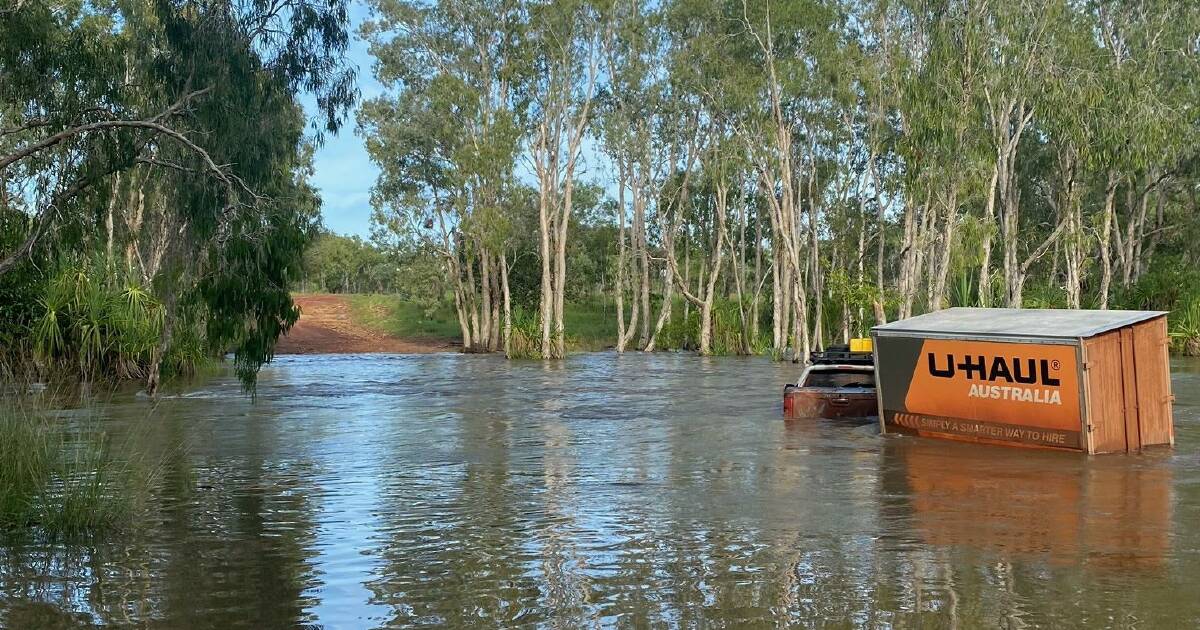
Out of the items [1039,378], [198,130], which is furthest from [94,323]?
[1039,378]

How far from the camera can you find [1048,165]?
5281 centimetres

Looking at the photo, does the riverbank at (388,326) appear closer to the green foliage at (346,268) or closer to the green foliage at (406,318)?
the green foliage at (406,318)

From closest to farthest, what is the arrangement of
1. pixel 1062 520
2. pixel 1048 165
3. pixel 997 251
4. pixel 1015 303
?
pixel 1062 520 → pixel 1015 303 → pixel 1048 165 → pixel 997 251

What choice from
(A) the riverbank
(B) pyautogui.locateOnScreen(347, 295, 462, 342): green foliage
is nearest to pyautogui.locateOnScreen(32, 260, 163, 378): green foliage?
(A) the riverbank

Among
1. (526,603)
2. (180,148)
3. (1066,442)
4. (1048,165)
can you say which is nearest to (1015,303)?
(1048,165)

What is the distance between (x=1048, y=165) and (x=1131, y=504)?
147ft

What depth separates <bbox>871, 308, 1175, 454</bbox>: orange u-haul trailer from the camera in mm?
14742

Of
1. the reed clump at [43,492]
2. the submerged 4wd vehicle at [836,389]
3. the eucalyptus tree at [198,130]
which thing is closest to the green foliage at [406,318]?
the eucalyptus tree at [198,130]

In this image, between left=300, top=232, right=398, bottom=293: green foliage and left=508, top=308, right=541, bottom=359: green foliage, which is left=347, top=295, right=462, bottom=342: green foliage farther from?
left=300, top=232, right=398, bottom=293: green foliage

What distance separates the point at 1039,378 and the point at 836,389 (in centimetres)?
Answer: 496

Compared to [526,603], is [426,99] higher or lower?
higher

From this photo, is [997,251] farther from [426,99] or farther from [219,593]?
[219,593]

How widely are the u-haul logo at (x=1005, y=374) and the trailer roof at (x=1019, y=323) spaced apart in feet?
1.11

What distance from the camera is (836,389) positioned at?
64.4ft
